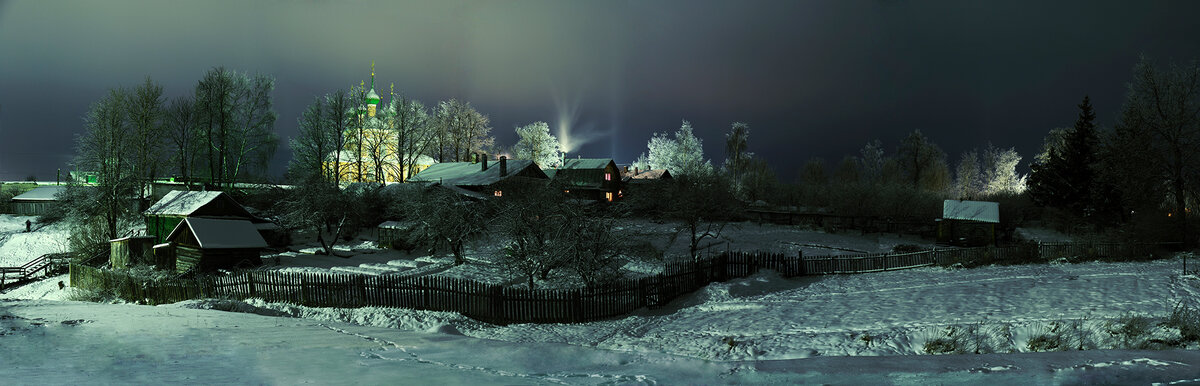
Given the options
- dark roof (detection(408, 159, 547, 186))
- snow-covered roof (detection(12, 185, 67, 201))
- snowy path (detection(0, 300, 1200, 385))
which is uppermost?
dark roof (detection(408, 159, 547, 186))

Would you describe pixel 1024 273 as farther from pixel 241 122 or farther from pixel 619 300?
pixel 241 122

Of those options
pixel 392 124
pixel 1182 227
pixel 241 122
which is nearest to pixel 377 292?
pixel 1182 227

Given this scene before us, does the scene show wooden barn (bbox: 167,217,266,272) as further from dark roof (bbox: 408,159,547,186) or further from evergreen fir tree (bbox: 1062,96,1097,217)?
evergreen fir tree (bbox: 1062,96,1097,217)

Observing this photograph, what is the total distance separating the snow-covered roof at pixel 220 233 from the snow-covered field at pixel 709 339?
577 inches

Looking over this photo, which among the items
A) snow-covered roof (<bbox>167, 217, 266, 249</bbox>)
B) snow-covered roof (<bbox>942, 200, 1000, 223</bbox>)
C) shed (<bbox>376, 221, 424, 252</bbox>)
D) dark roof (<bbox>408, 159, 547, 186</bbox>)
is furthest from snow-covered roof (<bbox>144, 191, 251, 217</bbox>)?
snow-covered roof (<bbox>942, 200, 1000, 223</bbox>)

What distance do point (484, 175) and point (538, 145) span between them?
93.7 ft

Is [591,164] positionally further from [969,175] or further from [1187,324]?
[969,175]

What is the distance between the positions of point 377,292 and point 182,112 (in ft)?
149

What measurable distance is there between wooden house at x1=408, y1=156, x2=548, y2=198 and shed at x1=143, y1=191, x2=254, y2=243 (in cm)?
1739

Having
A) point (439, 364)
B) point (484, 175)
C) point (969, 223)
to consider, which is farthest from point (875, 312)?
point (484, 175)

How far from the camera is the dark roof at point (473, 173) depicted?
53500mm

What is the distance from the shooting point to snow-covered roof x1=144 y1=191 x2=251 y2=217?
32375mm

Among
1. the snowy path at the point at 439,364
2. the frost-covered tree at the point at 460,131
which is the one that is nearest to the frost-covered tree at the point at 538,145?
the frost-covered tree at the point at 460,131

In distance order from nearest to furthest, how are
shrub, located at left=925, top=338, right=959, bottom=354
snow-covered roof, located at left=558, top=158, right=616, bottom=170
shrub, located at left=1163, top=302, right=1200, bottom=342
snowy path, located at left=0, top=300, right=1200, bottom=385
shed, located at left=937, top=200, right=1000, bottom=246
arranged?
1. snowy path, located at left=0, top=300, right=1200, bottom=385
2. shrub, located at left=1163, top=302, right=1200, bottom=342
3. shrub, located at left=925, top=338, right=959, bottom=354
4. shed, located at left=937, top=200, right=1000, bottom=246
5. snow-covered roof, located at left=558, top=158, right=616, bottom=170
